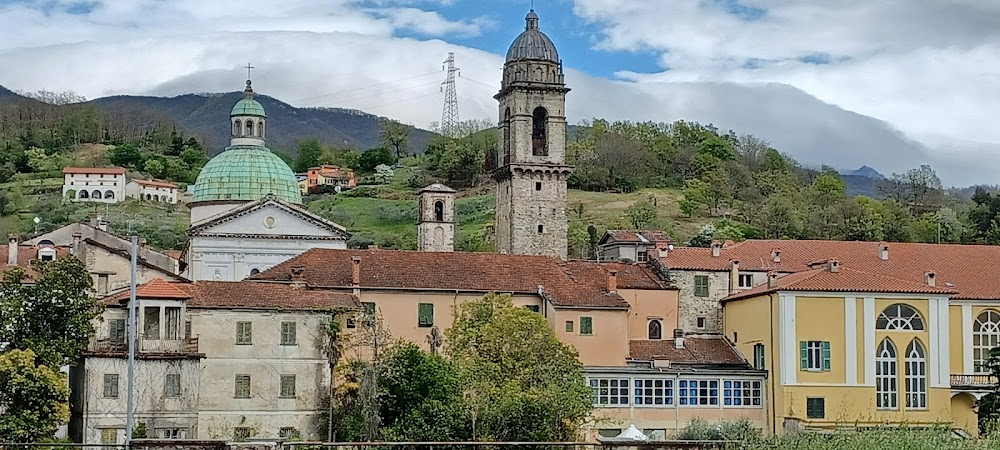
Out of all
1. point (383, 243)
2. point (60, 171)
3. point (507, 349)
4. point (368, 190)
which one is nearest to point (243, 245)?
point (507, 349)

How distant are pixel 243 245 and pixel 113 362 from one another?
17.3m

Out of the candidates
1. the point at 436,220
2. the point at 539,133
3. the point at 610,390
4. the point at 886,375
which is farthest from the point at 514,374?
the point at 539,133

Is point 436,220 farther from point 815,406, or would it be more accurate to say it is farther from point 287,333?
point 815,406

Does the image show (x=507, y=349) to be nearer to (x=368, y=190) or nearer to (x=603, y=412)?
(x=603, y=412)

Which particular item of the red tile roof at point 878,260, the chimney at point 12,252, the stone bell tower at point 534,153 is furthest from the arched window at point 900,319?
the chimney at point 12,252

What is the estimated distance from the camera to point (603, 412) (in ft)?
179

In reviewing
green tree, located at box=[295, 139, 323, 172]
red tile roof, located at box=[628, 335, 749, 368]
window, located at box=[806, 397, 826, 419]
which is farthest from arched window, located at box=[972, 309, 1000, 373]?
green tree, located at box=[295, 139, 323, 172]

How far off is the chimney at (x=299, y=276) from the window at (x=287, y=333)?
4.35 meters

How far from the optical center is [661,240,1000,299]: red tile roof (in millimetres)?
62594

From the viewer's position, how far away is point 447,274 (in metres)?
58.3

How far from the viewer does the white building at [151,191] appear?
135m

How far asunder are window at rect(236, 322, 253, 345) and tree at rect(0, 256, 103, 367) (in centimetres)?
553

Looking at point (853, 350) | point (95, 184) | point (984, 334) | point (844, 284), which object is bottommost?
point (853, 350)

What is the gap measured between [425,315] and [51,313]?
621 inches
